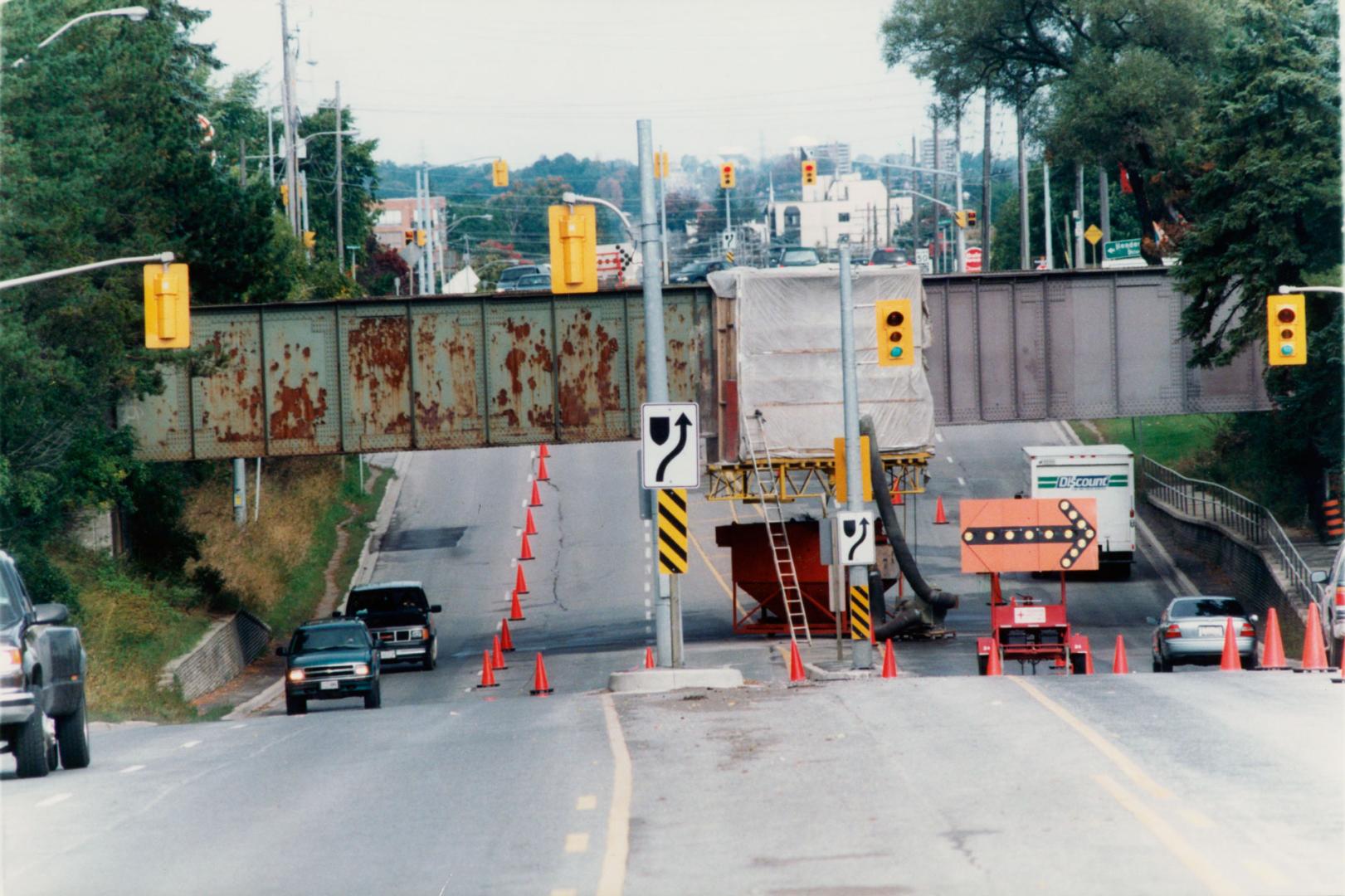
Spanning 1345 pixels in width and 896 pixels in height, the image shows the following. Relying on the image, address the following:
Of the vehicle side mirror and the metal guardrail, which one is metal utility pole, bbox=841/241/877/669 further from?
the vehicle side mirror

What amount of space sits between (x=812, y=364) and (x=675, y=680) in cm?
2026

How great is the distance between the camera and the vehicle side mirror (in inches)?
596

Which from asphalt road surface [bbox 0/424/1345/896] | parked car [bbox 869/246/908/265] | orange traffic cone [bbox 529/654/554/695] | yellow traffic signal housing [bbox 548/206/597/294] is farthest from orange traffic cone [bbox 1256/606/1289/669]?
parked car [bbox 869/246/908/265]

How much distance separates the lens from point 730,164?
73438 mm

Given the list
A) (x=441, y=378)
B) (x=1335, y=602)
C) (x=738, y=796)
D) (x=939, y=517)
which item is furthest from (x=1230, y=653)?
(x=939, y=517)

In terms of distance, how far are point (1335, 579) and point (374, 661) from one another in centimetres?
1549

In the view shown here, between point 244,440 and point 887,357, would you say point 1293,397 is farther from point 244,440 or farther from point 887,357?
point 244,440

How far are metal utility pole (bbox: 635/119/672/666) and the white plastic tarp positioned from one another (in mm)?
15887

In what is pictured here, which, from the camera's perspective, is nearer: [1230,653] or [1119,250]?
[1230,653]

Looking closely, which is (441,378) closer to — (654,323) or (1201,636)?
(654,323)

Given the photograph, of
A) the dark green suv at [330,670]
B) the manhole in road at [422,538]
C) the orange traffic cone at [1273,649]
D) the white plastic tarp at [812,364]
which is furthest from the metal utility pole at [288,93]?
the orange traffic cone at [1273,649]

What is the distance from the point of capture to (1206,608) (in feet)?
100

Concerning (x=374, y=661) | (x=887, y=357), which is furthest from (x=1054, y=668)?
(x=374, y=661)

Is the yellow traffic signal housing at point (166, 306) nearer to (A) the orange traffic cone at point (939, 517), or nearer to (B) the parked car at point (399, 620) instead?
(B) the parked car at point (399, 620)
